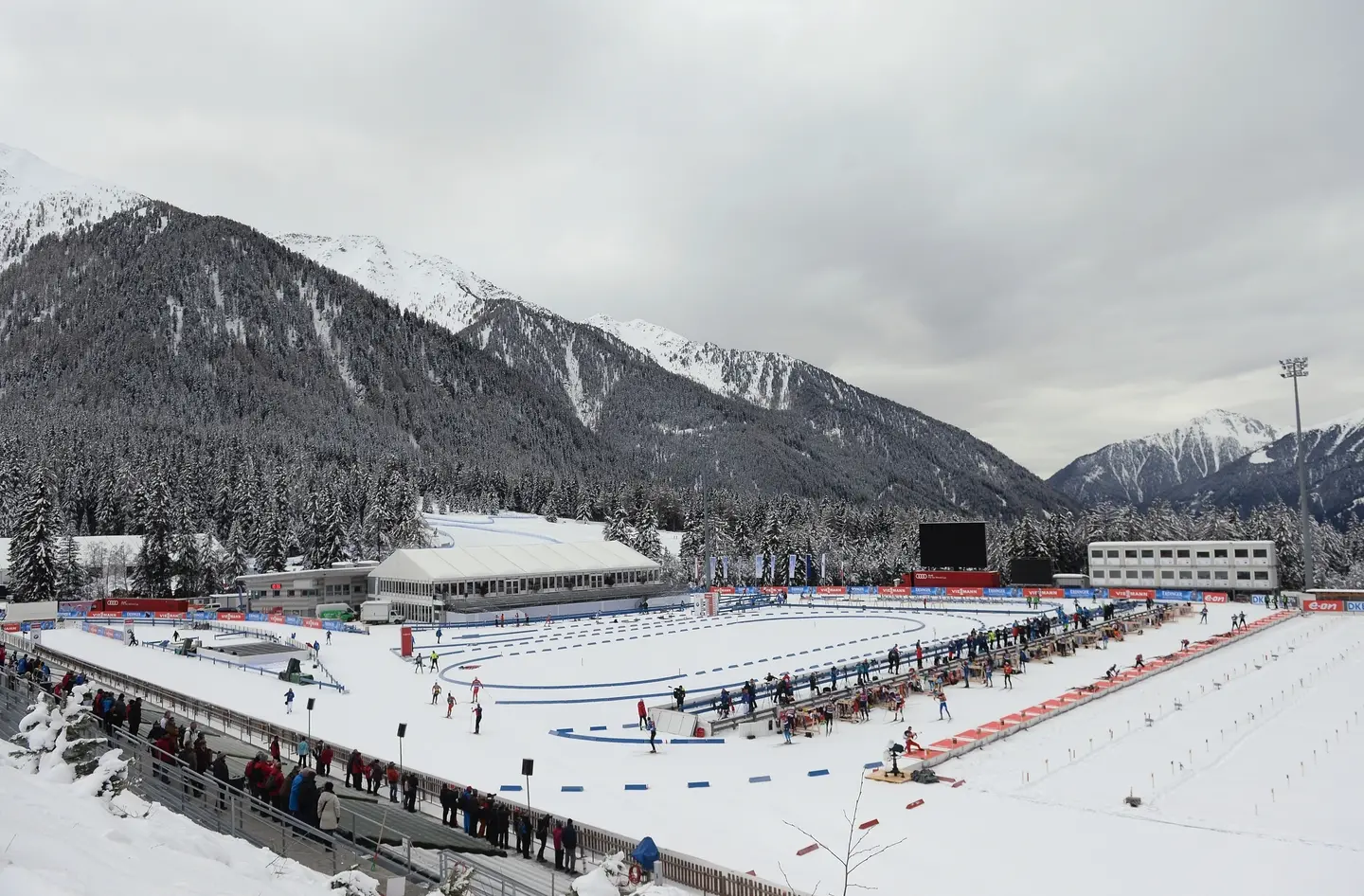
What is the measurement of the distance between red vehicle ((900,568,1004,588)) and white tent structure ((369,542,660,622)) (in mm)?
23620

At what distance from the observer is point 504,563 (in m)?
63.8

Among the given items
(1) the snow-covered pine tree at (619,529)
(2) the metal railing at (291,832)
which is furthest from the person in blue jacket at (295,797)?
(1) the snow-covered pine tree at (619,529)

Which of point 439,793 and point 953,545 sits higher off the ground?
point 953,545

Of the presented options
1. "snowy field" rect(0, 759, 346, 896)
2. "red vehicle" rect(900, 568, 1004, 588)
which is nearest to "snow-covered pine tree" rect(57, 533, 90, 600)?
"red vehicle" rect(900, 568, 1004, 588)

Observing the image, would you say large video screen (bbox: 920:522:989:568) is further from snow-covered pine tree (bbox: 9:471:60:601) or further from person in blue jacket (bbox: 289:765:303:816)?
snow-covered pine tree (bbox: 9:471:60:601)

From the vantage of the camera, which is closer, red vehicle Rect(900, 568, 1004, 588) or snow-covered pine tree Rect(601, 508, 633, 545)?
red vehicle Rect(900, 568, 1004, 588)

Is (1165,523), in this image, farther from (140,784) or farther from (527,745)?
(140,784)

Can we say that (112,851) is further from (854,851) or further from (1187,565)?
(1187,565)

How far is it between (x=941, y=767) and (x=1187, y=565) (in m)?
64.5

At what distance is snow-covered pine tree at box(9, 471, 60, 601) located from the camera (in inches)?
2456

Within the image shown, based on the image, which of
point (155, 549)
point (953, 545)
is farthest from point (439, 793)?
point (155, 549)

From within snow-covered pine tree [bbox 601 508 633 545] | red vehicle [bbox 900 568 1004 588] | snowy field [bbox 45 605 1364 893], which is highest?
snow-covered pine tree [bbox 601 508 633 545]

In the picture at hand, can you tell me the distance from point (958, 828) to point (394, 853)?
33.1 feet

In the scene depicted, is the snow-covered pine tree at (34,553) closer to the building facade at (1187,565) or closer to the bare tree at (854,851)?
the bare tree at (854,851)
